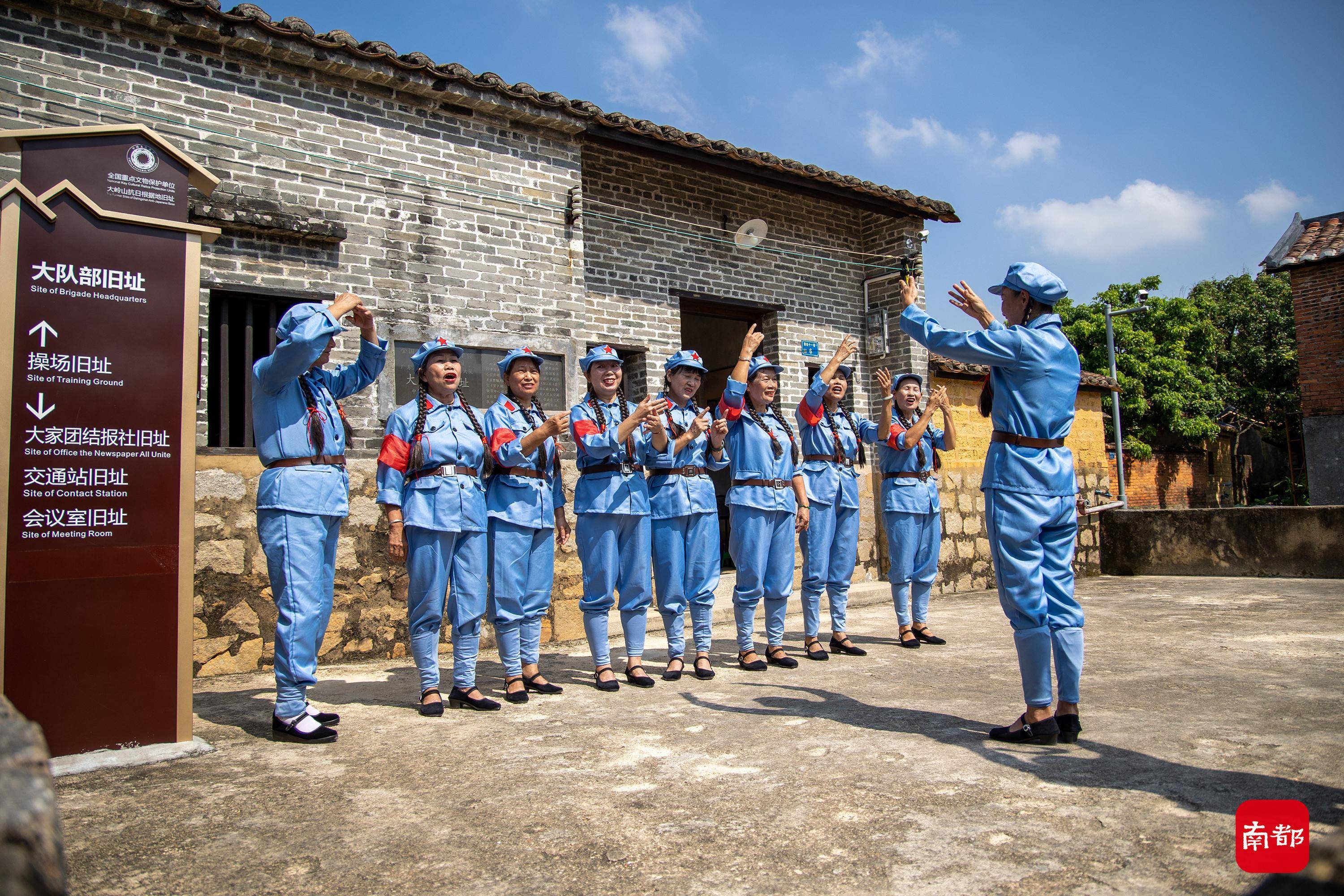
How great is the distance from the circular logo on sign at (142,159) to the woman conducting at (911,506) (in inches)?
197

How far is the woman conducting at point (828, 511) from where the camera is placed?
6.35 meters

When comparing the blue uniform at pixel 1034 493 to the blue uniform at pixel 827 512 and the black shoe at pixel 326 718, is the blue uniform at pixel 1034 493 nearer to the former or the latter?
the blue uniform at pixel 827 512

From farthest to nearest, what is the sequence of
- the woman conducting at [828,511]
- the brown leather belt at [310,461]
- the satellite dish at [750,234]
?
the satellite dish at [750,234] < the woman conducting at [828,511] < the brown leather belt at [310,461]

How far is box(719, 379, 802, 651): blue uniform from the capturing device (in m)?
5.89

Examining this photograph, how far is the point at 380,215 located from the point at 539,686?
185 inches

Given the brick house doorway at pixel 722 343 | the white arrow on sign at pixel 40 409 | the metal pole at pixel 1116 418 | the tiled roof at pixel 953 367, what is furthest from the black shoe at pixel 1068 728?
the metal pole at pixel 1116 418

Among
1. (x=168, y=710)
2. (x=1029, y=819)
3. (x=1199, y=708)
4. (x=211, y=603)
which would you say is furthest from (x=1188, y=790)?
(x=211, y=603)

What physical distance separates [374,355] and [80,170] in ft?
5.17

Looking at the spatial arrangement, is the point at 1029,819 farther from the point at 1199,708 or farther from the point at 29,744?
the point at 29,744

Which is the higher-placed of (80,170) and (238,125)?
(238,125)

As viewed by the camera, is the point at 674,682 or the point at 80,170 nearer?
the point at 80,170

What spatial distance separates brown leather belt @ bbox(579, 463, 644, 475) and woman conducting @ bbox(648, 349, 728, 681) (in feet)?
0.83

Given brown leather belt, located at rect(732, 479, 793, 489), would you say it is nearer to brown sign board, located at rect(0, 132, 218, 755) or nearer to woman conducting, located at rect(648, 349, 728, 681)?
woman conducting, located at rect(648, 349, 728, 681)

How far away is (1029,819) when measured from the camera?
9.02 feet
